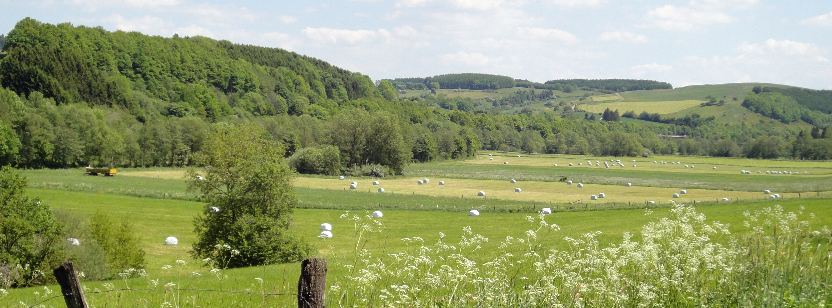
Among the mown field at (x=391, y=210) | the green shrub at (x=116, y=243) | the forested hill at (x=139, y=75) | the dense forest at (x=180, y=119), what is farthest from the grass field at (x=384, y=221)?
the forested hill at (x=139, y=75)

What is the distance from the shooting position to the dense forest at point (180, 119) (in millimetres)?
92125

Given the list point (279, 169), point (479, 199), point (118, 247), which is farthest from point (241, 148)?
point (479, 199)

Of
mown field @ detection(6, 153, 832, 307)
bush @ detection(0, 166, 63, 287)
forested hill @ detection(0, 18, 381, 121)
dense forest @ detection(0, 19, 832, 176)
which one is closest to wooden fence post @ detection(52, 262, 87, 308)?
mown field @ detection(6, 153, 832, 307)

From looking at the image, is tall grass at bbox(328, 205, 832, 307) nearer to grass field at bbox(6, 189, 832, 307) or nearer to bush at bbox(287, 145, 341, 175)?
grass field at bbox(6, 189, 832, 307)

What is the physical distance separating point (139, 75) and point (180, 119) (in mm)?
60099

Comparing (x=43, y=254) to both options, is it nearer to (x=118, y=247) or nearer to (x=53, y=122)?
(x=118, y=247)

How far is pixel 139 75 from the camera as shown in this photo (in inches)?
6270

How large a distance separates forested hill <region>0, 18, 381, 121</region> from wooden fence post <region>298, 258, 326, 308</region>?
131m

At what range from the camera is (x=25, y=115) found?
86188mm

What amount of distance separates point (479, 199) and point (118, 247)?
3946 cm

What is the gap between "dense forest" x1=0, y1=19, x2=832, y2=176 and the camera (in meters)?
92.1

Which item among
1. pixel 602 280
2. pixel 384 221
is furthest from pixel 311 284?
pixel 384 221

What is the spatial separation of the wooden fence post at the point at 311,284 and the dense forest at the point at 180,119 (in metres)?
29.9

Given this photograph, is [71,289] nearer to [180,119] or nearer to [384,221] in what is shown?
[384,221]
